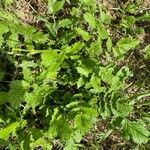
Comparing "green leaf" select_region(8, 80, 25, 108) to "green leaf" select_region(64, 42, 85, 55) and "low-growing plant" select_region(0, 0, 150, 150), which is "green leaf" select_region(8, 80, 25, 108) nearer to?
"low-growing plant" select_region(0, 0, 150, 150)

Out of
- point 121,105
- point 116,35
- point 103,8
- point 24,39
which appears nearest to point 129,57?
point 116,35

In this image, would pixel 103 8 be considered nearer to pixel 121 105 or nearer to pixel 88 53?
pixel 88 53

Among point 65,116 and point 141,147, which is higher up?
point 65,116

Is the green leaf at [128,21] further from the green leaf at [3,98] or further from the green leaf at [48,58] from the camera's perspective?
the green leaf at [3,98]

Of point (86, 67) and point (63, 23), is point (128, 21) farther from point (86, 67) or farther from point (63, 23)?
point (86, 67)

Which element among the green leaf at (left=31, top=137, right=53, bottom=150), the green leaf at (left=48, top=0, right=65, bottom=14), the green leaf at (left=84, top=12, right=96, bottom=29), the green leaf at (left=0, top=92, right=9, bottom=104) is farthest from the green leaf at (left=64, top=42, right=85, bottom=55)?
the green leaf at (left=31, top=137, right=53, bottom=150)

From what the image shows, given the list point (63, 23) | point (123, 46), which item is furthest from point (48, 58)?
point (123, 46)
